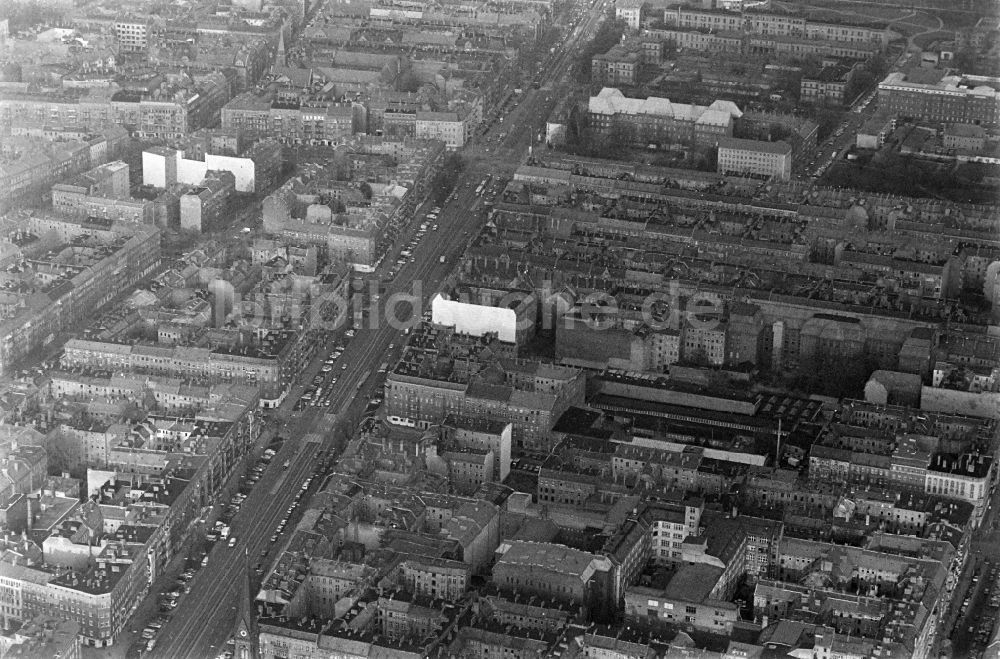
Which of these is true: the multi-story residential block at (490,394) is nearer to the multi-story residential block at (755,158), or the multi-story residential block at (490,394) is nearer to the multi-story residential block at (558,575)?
the multi-story residential block at (558,575)

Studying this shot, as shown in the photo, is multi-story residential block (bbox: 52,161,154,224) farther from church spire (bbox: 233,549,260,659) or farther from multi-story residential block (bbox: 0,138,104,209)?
church spire (bbox: 233,549,260,659)

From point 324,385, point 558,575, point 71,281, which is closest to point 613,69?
point 71,281

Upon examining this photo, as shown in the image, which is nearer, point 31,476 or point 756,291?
point 31,476

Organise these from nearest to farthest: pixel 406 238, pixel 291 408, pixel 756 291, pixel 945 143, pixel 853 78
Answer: pixel 291 408
pixel 756 291
pixel 406 238
pixel 945 143
pixel 853 78

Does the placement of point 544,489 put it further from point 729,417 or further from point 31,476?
point 31,476

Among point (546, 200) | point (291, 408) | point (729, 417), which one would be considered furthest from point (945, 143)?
point (291, 408)

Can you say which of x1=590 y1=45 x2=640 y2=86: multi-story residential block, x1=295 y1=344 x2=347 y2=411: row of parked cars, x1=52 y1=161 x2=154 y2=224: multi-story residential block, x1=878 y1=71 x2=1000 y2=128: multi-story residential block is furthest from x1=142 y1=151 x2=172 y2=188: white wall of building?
x1=878 y1=71 x2=1000 y2=128: multi-story residential block
